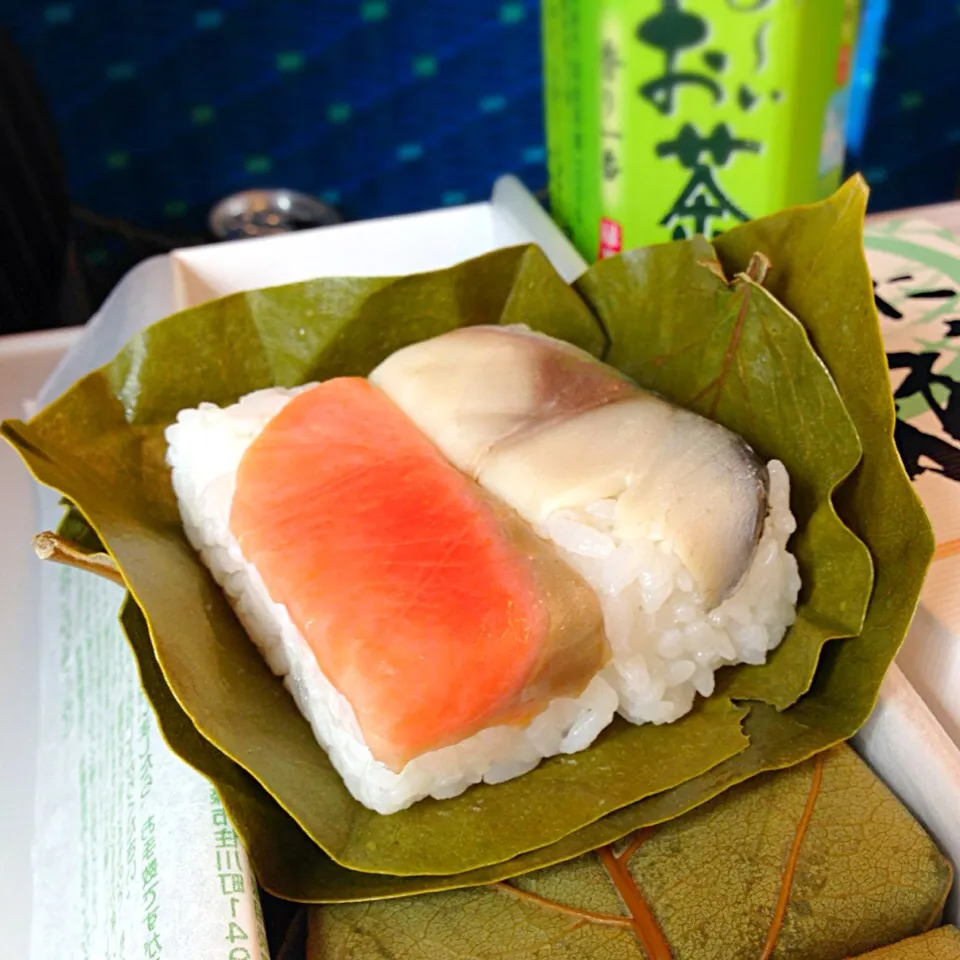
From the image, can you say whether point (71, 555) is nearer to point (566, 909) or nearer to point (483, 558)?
point (483, 558)

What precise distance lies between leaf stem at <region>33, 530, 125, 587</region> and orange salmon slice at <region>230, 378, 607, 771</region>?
0.40ft

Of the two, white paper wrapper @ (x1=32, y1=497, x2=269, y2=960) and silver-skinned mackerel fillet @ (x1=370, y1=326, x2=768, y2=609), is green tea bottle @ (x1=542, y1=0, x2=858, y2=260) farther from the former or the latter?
white paper wrapper @ (x1=32, y1=497, x2=269, y2=960)

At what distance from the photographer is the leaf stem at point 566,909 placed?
69 centimetres

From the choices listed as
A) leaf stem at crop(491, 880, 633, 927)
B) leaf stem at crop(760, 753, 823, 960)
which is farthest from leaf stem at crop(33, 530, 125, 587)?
leaf stem at crop(760, 753, 823, 960)

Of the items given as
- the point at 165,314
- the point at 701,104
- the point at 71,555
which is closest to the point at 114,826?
the point at 71,555

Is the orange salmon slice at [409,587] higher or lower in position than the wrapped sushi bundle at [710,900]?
higher

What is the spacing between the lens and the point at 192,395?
107cm

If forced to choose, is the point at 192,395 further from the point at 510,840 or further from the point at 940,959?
the point at 940,959

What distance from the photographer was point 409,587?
733 millimetres

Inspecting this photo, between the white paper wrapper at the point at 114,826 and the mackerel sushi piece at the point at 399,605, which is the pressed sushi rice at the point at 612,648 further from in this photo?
the white paper wrapper at the point at 114,826

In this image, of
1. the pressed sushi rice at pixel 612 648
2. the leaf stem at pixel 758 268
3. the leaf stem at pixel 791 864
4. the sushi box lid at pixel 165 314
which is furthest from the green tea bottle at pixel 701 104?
the leaf stem at pixel 791 864

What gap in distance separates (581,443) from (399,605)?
0.24 metres

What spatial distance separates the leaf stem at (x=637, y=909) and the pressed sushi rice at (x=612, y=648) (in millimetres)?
98

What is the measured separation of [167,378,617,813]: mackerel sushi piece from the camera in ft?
2.29
